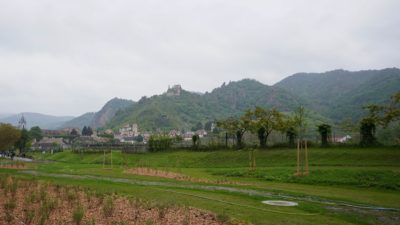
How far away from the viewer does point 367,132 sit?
4450cm

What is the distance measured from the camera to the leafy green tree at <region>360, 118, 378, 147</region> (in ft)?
144

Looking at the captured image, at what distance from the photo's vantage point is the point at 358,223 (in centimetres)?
1395

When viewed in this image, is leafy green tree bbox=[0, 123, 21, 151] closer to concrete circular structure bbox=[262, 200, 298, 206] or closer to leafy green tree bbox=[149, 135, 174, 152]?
leafy green tree bbox=[149, 135, 174, 152]

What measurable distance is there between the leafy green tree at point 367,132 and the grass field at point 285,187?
3.76 metres

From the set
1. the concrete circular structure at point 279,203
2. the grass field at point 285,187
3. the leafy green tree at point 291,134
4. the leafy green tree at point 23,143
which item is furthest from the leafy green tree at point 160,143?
the leafy green tree at point 23,143

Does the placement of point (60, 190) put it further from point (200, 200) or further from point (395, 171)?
point (395, 171)

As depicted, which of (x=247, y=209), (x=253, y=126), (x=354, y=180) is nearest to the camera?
(x=247, y=209)

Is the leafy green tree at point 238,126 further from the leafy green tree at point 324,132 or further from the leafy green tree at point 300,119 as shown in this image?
the leafy green tree at point 324,132

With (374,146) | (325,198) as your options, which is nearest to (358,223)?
(325,198)

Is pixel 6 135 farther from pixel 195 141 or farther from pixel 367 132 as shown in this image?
pixel 367 132

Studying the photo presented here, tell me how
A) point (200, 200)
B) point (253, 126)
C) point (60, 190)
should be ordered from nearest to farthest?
1. point (200, 200)
2. point (60, 190)
3. point (253, 126)

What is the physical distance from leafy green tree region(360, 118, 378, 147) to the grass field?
3.76 m

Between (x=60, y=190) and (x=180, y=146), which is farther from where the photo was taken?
(x=180, y=146)

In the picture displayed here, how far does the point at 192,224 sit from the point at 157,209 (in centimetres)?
248
